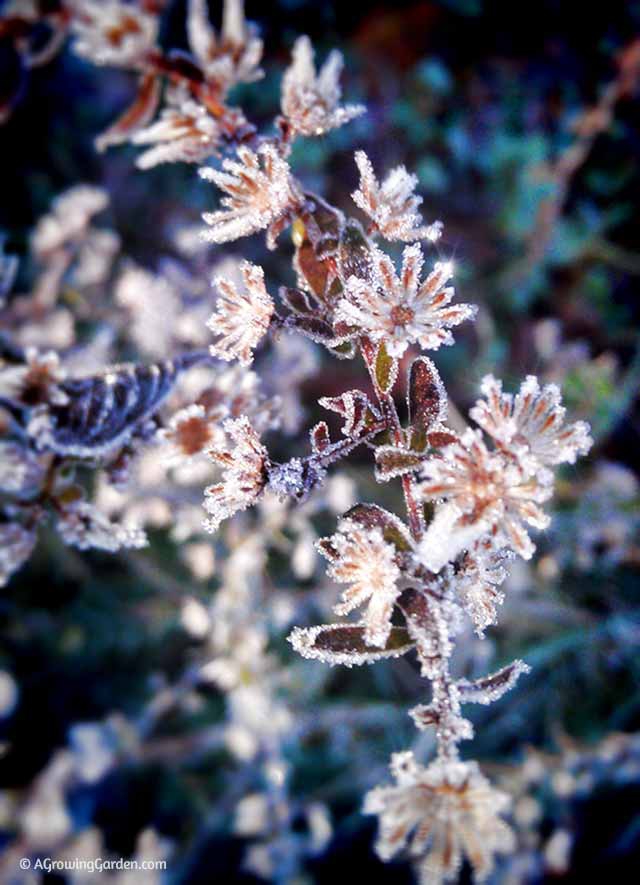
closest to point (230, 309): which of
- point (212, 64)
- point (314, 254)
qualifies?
point (314, 254)

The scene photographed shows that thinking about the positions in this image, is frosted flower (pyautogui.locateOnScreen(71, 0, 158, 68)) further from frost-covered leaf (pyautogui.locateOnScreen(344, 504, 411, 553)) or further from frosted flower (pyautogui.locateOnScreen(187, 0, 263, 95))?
frost-covered leaf (pyautogui.locateOnScreen(344, 504, 411, 553))

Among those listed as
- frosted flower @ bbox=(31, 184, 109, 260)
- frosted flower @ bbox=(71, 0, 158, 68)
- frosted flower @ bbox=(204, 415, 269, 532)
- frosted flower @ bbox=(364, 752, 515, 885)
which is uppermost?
frosted flower @ bbox=(31, 184, 109, 260)

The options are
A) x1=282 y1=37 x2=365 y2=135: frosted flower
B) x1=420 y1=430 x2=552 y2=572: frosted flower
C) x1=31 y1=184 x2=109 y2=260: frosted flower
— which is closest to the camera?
x1=420 y1=430 x2=552 y2=572: frosted flower

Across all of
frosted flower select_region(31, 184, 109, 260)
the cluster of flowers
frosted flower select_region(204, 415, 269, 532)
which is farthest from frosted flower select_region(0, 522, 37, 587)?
frosted flower select_region(31, 184, 109, 260)

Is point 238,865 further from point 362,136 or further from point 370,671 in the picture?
point 362,136

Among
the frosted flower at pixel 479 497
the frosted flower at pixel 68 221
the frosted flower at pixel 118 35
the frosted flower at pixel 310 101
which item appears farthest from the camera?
the frosted flower at pixel 68 221

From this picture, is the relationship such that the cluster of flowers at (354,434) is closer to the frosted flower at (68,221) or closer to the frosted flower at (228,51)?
the frosted flower at (228,51)

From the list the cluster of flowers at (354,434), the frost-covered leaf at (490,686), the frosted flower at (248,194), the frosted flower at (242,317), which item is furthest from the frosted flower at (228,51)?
the frost-covered leaf at (490,686)

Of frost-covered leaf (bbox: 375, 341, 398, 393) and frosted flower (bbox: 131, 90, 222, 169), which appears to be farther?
frosted flower (bbox: 131, 90, 222, 169)
